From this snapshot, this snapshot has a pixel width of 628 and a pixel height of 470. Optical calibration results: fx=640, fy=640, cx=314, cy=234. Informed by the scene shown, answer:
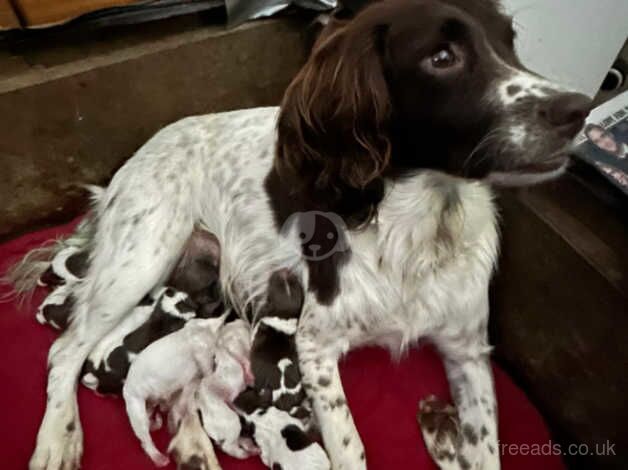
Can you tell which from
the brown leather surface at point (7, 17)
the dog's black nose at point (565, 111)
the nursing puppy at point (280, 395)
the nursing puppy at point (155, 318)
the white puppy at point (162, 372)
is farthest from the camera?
the brown leather surface at point (7, 17)

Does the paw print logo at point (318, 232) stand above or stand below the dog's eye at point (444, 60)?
below

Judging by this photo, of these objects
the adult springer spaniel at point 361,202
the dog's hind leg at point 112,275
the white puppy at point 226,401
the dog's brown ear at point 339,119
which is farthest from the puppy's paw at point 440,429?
the dog's hind leg at point 112,275

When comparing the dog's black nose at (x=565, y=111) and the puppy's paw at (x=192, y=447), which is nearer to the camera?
the dog's black nose at (x=565, y=111)

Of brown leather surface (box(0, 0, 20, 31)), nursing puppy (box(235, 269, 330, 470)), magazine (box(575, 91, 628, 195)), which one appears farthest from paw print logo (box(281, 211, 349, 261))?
brown leather surface (box(0, 0, 20, 31))

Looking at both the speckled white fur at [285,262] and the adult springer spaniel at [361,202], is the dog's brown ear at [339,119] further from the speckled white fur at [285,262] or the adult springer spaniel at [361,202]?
the speckled white fur at [285,262]

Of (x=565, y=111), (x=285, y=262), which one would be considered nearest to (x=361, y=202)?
(x=285, y=262)

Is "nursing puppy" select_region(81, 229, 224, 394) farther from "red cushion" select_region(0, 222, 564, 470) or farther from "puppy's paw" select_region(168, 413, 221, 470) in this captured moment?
"puppy's paw" select_region(168, 413, 221, 470)

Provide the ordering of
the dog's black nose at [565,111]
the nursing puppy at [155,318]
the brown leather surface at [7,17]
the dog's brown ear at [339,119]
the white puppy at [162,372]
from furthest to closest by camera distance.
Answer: the brown leather surface at [7,17], the nursing puppy at [155,318], the white puppy at [162,372], the dog's brown ear at [339,119], the dog's black nose at [565,111]

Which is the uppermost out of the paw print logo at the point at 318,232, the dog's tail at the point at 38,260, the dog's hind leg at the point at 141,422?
the paw print logo at the point at 318,232

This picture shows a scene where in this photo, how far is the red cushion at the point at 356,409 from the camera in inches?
70.1

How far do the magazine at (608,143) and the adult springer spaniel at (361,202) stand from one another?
344mm

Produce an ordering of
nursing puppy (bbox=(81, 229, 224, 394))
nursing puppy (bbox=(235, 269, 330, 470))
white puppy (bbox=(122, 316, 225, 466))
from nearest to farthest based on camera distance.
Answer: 1. nursing puppy (bbox=(235, 269, 330, 470))
2. white puppy (bbox=(122, 316, 225, 466))
3. nursing puppy (bbox=(81, 229, 224, 394))

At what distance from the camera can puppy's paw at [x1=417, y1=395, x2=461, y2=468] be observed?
70.2 inches

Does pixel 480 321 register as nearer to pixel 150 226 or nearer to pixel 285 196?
pixel 285 196
